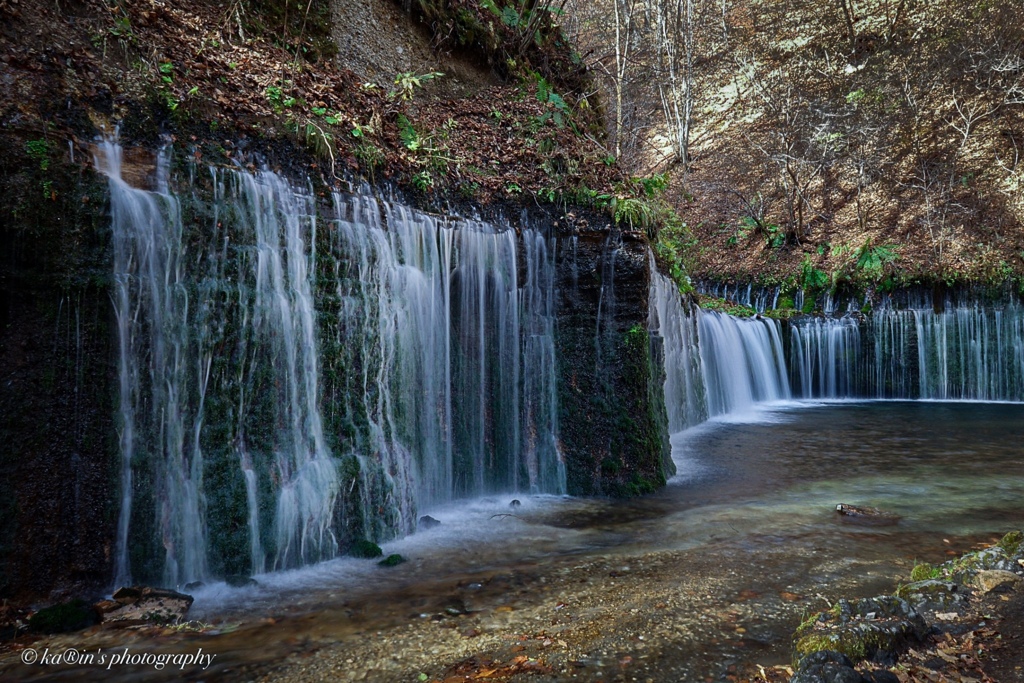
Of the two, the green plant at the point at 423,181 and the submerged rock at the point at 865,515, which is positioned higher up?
the green plant at the point at 423,181

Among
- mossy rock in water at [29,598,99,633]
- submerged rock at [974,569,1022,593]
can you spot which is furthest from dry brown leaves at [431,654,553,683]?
submerged rock at [974,569,1022,593]

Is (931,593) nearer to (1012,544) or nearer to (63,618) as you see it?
(1012,544)

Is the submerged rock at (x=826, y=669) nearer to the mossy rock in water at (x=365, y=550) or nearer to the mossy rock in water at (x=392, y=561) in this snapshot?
the mossy rock in water at (x=392, y=561)

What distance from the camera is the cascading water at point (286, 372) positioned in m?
4.29

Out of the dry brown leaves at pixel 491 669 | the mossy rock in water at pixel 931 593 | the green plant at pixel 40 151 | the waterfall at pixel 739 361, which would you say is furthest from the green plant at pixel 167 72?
the waterfall at pixel 739 361

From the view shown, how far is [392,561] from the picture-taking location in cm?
473

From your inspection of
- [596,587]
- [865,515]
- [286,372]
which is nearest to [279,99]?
[286,372]

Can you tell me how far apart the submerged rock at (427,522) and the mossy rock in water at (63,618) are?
2538mm

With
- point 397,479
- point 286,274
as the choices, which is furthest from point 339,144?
point 397,479

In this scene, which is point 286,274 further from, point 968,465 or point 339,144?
point 968,465

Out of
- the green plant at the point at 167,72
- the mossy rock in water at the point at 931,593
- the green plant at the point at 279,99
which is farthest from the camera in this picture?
the green plant at the point at 279,99

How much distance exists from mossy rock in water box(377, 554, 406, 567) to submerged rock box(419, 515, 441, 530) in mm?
795

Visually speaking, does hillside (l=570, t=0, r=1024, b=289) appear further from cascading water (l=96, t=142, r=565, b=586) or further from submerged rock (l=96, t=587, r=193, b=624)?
submerged rock (l=96, t=587, r=193, b=624)

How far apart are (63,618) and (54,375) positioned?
1486 millimetres
